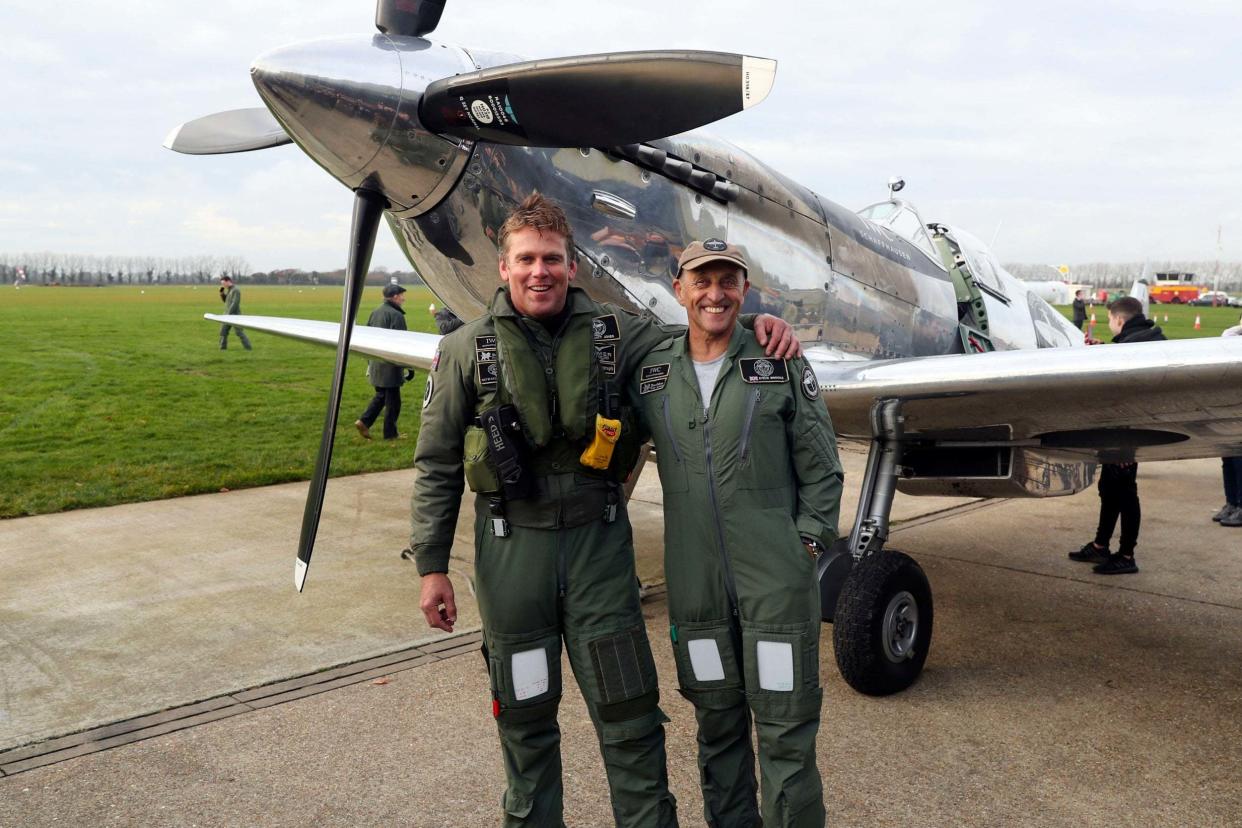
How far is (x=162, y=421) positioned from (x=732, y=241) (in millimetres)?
9305

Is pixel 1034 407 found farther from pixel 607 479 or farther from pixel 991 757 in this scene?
pixel 607 479

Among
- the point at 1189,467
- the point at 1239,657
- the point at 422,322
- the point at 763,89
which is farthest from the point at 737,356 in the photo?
the point at 422,322

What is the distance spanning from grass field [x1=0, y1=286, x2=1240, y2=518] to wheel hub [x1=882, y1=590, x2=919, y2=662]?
581 cm

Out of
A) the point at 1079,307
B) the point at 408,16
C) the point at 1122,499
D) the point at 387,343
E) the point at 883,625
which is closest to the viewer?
the point at 408,16

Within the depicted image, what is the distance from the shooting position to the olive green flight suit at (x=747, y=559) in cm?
232

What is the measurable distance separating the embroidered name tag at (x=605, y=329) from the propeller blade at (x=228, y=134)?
251 centimetres

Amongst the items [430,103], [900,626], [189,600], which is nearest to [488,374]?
[430,103]

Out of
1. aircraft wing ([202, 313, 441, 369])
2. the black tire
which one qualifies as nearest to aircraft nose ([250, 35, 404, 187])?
aircraft wing ([202, 313, 441, 369])

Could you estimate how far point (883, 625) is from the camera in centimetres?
382

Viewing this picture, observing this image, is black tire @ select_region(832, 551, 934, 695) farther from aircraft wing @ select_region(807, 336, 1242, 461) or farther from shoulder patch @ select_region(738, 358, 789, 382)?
shoulder patch @ select_region(738, 358, 789, 382)

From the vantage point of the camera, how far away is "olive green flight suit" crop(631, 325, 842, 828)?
2.32m

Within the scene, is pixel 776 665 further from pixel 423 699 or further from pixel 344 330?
pixel 344 330

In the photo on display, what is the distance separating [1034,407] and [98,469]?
7771 millimetres

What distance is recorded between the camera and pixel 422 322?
103 feet
